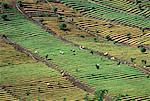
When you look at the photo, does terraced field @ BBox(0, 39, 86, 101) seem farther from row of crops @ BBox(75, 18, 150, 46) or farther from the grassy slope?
row of crops @ BBox(75, 18, 150, 46)

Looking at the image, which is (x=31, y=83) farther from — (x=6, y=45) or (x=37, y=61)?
(x=6, y=45)

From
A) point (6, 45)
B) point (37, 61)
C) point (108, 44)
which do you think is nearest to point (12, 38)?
point (6, 45)

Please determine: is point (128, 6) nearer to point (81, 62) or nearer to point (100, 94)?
point (81, 62)

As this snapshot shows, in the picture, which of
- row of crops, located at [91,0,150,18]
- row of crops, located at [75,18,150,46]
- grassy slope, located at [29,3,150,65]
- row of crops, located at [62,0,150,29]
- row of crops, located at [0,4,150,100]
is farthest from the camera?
row of crops, located at [91,0,150,18]

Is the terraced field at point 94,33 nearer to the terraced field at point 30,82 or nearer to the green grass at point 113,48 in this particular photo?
the green grass at point 113,48

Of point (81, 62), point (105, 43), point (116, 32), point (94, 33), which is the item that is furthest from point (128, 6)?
point (81, 62)

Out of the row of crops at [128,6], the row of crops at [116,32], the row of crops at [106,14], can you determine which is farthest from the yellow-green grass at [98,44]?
the row of crops at [128,6]

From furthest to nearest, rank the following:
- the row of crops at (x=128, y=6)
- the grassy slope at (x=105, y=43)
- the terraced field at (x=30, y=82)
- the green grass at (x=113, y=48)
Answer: the row of crops at (x=128, y=6)
the grassy slope at (x=105, y=43)
the green grass at (x=113, y=48)
the terraced field at (x=30, y=82)

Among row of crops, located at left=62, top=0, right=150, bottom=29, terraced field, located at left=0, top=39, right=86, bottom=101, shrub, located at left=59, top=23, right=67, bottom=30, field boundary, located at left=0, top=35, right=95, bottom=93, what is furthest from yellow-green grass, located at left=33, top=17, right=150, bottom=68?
terraced field, located at left=0, top=39, right=86, bottom=101
